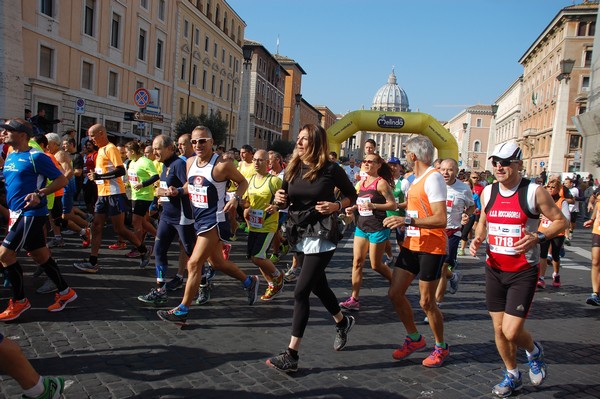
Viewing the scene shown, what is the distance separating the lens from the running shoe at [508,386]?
401 centimetres

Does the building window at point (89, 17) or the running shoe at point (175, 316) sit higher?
the building window at point (89, 17)

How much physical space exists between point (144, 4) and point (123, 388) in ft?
115

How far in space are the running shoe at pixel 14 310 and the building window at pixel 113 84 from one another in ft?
91.1

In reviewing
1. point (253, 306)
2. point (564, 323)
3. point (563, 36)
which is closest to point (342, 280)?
point (253, 306)

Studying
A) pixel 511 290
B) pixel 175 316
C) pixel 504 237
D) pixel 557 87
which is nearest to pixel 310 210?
pixel 504 237

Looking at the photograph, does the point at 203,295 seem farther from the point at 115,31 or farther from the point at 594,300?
the point at 115,31

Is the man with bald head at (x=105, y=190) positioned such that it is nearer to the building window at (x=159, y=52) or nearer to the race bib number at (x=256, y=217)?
the race bib number at (x=256, y=217)

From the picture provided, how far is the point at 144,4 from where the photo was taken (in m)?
34.0

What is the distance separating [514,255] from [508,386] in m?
1.05

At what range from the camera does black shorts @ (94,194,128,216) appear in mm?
7480

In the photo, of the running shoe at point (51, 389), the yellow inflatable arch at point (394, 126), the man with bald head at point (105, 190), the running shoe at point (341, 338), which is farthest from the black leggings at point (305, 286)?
the yellow inflatable arch at point (394, 126)

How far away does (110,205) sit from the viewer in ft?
24.6

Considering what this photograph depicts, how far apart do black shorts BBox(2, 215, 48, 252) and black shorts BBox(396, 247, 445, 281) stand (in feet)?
12.1

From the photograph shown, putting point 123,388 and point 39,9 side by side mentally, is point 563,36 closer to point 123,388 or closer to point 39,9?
point 39,9
